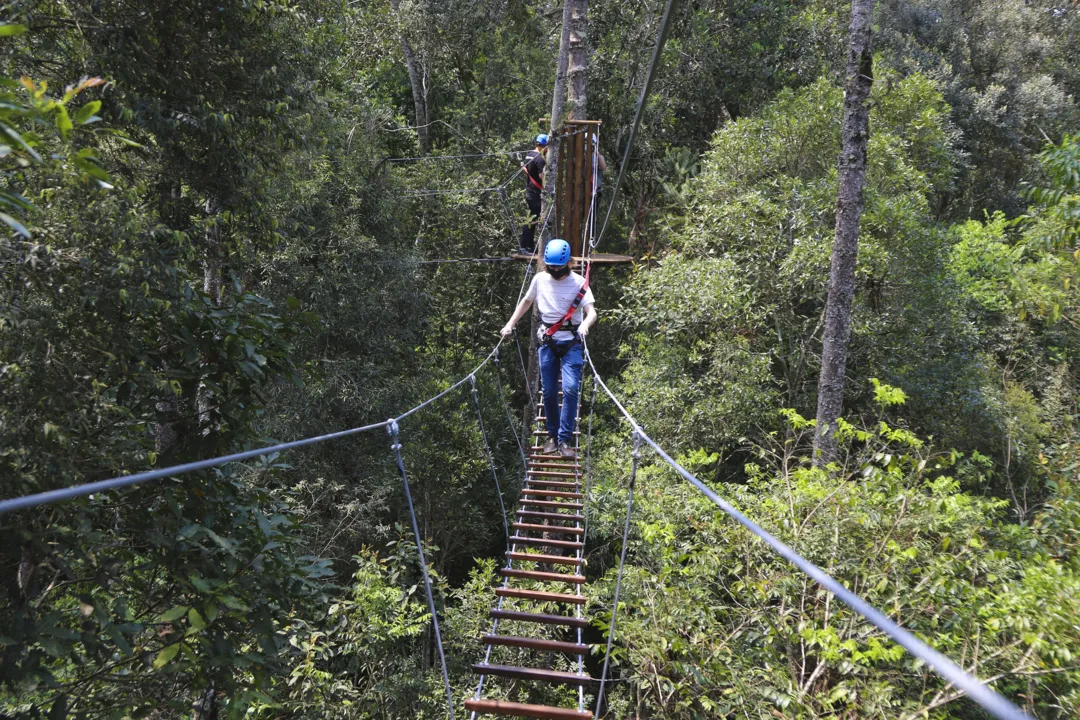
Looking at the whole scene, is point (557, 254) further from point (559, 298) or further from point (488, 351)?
point (488, 351)

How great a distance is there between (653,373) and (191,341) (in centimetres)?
612

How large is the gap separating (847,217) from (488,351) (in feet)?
18.9

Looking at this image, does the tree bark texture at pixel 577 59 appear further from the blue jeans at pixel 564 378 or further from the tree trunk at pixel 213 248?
the tree trunk at pixel 213 248

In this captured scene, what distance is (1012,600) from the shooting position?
3.09 metres

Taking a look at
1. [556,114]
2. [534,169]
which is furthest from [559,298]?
[534,169]

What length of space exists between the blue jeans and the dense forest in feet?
3.13

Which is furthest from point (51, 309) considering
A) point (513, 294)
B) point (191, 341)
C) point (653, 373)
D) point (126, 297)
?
point (513, 294)

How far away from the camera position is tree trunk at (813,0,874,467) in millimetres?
5527

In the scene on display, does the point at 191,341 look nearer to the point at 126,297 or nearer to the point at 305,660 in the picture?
the point at 126,297

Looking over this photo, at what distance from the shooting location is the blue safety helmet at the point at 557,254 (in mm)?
4027

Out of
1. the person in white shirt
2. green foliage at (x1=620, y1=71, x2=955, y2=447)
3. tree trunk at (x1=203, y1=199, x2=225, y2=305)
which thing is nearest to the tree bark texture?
green foliage at (x1=620, y1=71, x2=955, y2=447)

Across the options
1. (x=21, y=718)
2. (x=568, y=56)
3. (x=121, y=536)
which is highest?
(x=568, y=56)

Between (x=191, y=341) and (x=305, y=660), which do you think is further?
(x=305, y=660)

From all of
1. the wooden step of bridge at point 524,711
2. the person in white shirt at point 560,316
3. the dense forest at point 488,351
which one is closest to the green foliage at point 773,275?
the dense forest at point 488,351
